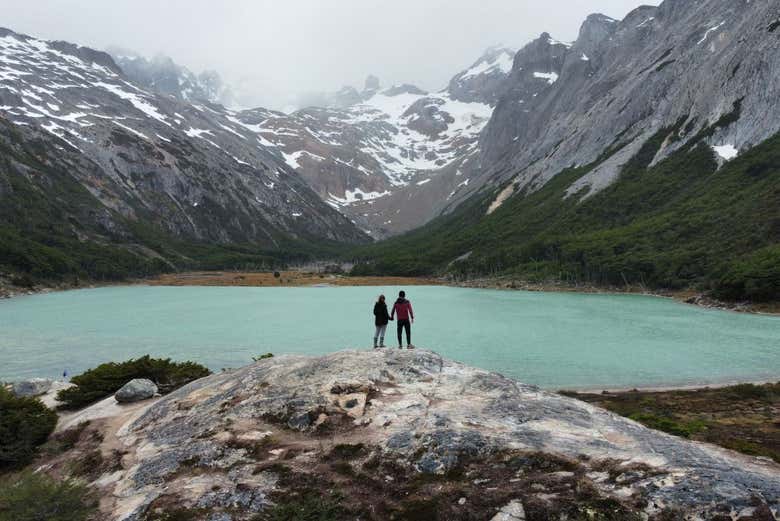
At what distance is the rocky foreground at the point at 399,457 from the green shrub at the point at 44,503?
642 mm

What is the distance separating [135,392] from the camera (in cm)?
2288

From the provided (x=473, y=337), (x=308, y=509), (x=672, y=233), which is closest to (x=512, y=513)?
(x=308, y=509)

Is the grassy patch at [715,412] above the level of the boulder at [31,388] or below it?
below

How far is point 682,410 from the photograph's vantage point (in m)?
29.5

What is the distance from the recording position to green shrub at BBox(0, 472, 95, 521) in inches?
484

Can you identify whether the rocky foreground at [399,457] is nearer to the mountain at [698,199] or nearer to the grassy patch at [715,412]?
the grassy patch at [715,412]

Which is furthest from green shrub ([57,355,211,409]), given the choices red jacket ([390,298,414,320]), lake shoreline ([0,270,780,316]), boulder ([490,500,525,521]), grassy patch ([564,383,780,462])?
lake shoreline ([0,270,780,316])

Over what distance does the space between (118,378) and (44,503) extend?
14.8 m

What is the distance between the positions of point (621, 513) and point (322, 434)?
8300 mm

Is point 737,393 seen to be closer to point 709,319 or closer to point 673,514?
point 673,514

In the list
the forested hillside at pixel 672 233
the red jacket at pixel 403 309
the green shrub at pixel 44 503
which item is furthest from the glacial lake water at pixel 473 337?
the green shrub at pixel 44 503

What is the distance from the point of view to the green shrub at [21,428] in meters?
18.7

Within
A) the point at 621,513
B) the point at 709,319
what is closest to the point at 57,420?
the point at 621,513

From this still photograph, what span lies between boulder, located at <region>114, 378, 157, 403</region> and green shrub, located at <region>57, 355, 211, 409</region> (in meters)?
2.41
